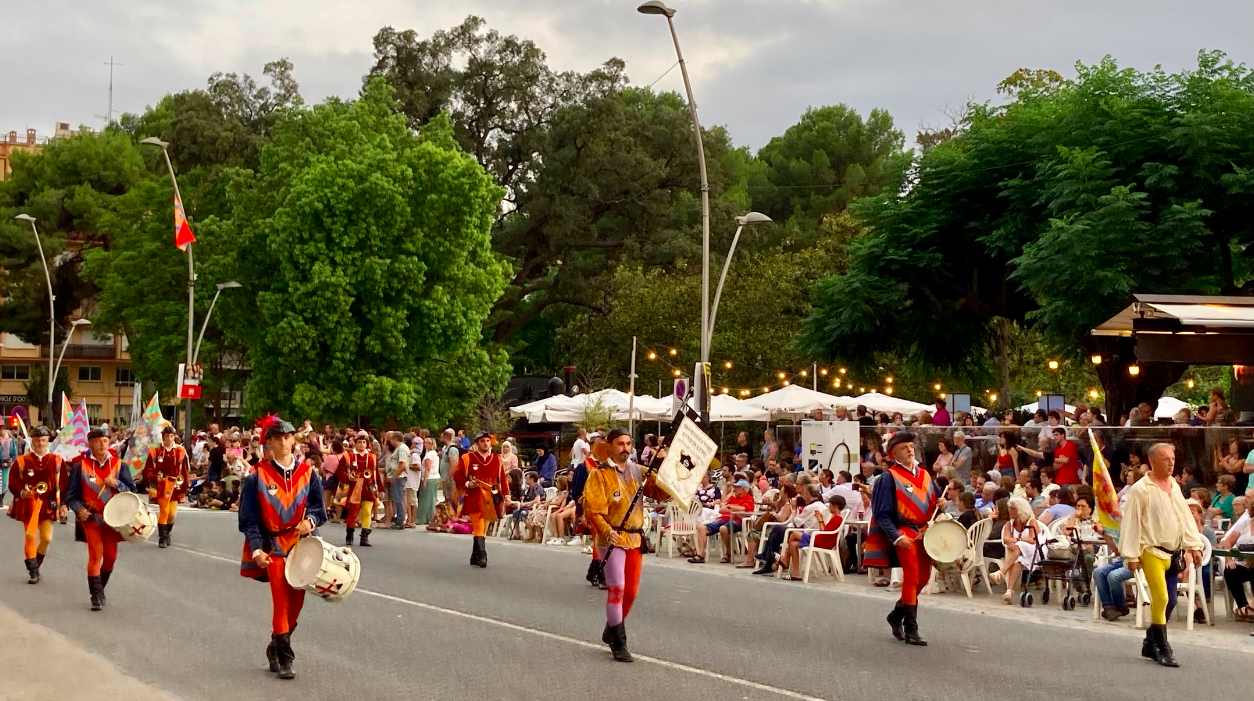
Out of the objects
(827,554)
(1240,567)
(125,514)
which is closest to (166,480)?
(125,514)

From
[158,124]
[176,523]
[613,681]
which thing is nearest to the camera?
[613,681]

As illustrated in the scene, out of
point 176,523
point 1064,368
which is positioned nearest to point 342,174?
point 176,523

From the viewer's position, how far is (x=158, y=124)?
68938mm

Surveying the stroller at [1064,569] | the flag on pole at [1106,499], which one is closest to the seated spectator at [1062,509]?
the stroller at [1064,569]

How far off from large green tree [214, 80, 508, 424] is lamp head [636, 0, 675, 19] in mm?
21520

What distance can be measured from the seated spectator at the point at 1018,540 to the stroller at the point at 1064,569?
0.10 metres

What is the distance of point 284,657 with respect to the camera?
33.4 ft

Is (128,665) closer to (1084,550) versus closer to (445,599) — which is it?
(445,599)

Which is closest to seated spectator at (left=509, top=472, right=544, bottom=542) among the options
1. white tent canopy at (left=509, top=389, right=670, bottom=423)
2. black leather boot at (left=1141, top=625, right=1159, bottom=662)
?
white tent canopy at (left=509, top=389, right=670, bottom=423)

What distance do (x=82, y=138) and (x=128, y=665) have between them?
238 ft

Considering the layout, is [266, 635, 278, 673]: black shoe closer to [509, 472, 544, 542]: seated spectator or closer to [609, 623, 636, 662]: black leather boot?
[609, 623, 636, 662]: black leather boot

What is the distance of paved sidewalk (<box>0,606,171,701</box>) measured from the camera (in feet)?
30.0

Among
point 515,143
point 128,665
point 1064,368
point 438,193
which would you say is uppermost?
point 515,143

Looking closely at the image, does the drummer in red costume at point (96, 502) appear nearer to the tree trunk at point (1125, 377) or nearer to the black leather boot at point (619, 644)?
the black leather boot at point (619, 644)
